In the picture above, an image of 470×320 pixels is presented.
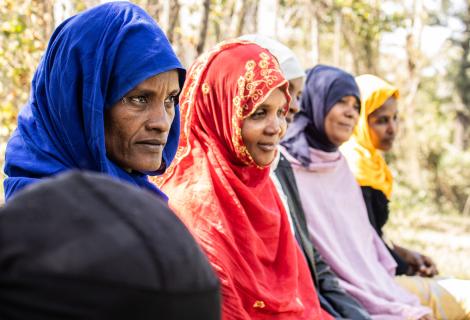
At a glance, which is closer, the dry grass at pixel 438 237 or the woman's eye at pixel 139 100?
the woman's eye at pixel 139 100

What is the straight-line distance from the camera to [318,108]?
3.70 m

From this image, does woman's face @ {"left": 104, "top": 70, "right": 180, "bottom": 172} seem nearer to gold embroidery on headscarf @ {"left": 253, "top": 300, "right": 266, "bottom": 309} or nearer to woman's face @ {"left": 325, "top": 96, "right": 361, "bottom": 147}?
gold embroidery on headscarf @ {"left": 253, "top": 300, "right": 266, "bottom": 309}

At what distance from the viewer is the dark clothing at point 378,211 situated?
3.95m

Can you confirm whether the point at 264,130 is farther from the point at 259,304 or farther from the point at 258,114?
the point at 259,304

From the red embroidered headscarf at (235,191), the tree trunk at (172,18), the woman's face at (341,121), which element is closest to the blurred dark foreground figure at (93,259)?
the red embroidered headscarf at (235,191)

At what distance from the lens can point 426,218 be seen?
1043 cm

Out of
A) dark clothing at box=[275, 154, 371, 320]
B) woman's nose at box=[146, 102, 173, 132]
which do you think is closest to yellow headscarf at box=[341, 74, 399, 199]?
dark clothing at box=[275, 154, 371, 320]

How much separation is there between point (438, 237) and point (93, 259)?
360 inches

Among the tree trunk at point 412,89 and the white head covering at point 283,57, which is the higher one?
the white head covering at point 283,57

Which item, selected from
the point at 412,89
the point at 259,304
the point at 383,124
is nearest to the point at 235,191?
the point at 259,304

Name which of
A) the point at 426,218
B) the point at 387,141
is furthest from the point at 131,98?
the point at 426,218

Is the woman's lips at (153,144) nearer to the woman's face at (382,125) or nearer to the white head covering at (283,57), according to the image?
the white head covering at (283,57)

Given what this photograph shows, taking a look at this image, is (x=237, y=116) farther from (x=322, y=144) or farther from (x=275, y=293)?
(x=322, y=144)

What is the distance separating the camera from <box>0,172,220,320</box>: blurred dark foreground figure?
68cm
